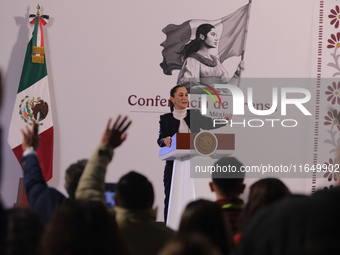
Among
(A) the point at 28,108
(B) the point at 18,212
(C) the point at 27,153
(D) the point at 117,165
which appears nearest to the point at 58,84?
(A) the point at 28,108

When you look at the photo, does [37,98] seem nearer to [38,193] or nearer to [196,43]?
[196,43]

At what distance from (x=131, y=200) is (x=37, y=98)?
4.34 metres

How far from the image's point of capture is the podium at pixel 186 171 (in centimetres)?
415

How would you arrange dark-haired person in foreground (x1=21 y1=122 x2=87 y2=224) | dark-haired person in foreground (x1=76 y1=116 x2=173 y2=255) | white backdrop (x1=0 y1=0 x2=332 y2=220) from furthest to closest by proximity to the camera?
white backdrop (x1=0 y1=0 x2=332 y2=220) < dark-haired person in foreground (x1=21 y1=122 x2=87 y2=224) < dark-haired person in foreground (x1=76 y1=116 x2=173 y2=255)

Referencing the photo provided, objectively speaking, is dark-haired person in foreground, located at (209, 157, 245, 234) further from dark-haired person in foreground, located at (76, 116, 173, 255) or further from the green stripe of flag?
the green stripe of flag

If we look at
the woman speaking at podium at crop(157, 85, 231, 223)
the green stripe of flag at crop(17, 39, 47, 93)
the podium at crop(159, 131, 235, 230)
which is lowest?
the podium at crop(159, 131, 235, 230)

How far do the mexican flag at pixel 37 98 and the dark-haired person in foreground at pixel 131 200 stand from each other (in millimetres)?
4154

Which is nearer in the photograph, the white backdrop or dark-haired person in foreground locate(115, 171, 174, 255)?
dark-haired person in foreground locate(115, 171, 174, 255)

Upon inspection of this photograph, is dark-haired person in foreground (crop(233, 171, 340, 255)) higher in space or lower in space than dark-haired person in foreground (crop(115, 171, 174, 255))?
higher

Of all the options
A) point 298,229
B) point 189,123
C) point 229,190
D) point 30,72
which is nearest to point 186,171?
point 229,190

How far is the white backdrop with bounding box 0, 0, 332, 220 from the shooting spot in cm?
647

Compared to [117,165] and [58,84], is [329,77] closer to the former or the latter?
[117,165]

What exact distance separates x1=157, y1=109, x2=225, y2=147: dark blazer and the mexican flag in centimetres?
134

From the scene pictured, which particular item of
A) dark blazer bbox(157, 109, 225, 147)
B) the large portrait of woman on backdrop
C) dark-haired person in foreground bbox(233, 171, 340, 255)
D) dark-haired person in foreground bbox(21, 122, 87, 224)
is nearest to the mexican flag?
dark blazer bbox(157, 109, 225, 147)
